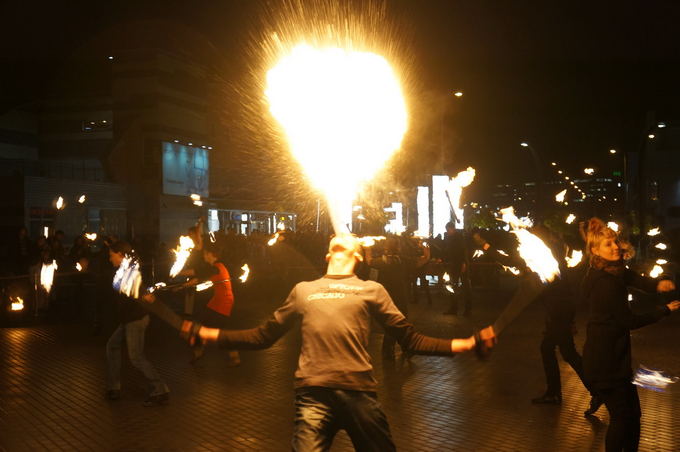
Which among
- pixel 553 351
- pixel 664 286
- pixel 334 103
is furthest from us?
pixel 334 103

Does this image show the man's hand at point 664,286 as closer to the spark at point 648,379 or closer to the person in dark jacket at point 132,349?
the spark at point 648,379

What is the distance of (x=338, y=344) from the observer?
4441 millimetres

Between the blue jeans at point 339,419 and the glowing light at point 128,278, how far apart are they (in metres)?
4.36

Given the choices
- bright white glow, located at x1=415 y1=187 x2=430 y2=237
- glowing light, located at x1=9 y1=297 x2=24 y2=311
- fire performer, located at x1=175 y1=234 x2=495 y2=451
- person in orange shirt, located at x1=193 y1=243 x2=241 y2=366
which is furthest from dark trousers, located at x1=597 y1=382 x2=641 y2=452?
bright white glow, located at x1=415 y1=187 x2=430 y2=237

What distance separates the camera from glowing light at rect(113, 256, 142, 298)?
27.7 ft

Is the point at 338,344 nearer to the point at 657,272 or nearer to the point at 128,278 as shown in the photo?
the point at 128,278

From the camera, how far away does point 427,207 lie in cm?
3956

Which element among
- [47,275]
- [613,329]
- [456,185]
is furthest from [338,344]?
[456,185]

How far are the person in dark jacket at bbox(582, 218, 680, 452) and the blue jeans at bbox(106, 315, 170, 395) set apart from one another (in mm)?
4699

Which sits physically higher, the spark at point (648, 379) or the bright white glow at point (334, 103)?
the bright white glow at point (334, 103)

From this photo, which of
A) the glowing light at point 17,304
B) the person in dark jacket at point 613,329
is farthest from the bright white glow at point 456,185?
the person in dark jacket at point 613,329

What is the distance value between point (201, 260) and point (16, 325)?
7234 mm

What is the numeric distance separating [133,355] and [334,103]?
975 cm

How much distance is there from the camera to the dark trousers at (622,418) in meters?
5.48
